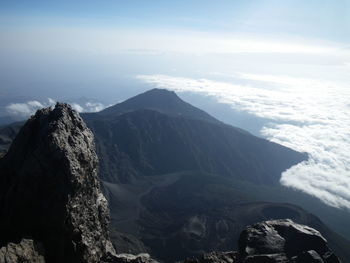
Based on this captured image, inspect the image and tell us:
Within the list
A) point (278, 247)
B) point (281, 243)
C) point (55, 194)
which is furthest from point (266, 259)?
point (55, 194)

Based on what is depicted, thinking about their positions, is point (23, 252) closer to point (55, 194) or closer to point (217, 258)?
point (55, 194)

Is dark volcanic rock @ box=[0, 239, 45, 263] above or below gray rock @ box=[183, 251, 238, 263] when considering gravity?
above

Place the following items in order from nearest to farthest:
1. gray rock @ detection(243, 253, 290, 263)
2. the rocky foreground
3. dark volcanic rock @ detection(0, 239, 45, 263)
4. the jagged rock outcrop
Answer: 1. dark volcanic rock @ detection(0, 239, 45, 263)
2. the rocky foreground
3. gray rock @ detection(243, 253, 290, 263)
4. the jagged rock outcrop

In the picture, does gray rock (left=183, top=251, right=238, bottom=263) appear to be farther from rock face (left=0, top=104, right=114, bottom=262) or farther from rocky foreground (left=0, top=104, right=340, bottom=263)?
rock face (left=0, top=104, right=114, bottom=262)

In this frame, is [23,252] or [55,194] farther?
[55,194]

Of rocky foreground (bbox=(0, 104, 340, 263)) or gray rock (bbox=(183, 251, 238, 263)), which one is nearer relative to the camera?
rocky foreground (bbox=(0, 104, 340, 263))

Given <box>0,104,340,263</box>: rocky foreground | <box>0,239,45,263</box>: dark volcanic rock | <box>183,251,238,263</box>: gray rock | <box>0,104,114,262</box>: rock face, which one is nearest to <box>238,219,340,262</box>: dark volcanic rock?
<box>0,104,340,263</box>: rocky foreground

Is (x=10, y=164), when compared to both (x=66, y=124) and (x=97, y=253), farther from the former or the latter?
(x=97, y=253)

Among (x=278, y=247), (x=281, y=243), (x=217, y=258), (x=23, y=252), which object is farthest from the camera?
(x=281, y=243)
